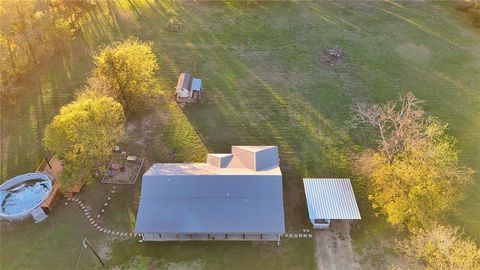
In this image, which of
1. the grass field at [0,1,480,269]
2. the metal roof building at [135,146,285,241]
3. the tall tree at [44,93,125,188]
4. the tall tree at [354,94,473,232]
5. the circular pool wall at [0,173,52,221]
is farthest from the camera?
the circular pool wall at [0,173,52,221]

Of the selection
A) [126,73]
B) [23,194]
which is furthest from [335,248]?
[23,194]

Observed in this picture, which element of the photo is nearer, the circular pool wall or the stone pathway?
the stone pathway

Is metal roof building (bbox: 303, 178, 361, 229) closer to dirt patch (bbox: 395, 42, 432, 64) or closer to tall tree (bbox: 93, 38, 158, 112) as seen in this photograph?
tall tree (bbox: 93, 38, 158, 112)

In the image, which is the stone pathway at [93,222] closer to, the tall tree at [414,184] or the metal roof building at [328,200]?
the metal roof building at [328,200]

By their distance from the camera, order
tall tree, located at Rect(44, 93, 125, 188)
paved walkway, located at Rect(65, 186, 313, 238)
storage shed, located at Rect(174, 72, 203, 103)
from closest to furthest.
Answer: paved walkway, located at Rect(65, 186, 313, 238) → tall tree, located at Rect(44, 93, 125, 188) → storage shed, located at Rect(174, 72, 203, 103)

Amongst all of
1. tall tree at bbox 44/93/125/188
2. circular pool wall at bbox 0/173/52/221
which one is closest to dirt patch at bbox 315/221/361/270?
tall tree at bbox 44/93/125/188

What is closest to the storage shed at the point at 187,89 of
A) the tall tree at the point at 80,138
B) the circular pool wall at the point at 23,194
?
the tall tree at the point at 80,138

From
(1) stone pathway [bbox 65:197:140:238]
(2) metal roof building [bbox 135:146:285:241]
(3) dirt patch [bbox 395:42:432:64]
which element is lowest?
(1) stone pathway [bbox 65:197:140:238]
